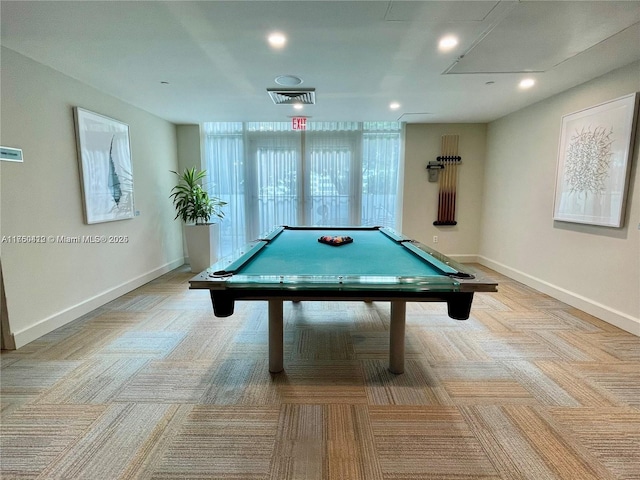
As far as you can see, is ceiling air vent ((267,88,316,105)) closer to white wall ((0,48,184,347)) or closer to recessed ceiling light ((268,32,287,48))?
recessed ceiling light ((268,32,287,48))

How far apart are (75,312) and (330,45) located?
10.8ft

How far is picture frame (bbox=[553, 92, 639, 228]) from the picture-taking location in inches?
105

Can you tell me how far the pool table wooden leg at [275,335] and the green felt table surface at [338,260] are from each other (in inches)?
11.2

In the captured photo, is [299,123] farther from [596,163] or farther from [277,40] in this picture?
[596,163]

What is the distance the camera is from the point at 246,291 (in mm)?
1634

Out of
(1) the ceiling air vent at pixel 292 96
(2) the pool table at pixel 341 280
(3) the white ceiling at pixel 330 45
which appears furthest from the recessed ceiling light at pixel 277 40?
(2) the pool table at pixel 341 280

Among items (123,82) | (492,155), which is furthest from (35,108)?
(492,155)

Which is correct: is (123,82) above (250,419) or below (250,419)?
above

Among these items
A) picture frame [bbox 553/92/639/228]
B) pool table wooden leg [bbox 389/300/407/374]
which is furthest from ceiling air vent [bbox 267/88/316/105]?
picture frame [bbox 553/92/639/228]

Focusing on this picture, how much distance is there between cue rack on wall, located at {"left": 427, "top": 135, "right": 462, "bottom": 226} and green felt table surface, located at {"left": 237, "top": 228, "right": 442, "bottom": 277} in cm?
258

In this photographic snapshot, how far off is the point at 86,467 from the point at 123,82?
3.18m

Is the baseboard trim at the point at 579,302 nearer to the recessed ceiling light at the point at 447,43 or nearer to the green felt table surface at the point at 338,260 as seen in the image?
the green felt table surface at the point at 338,260

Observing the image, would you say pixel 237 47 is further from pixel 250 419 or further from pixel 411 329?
pixel 411 329

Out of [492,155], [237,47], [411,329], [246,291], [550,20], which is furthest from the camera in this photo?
[492,155]
